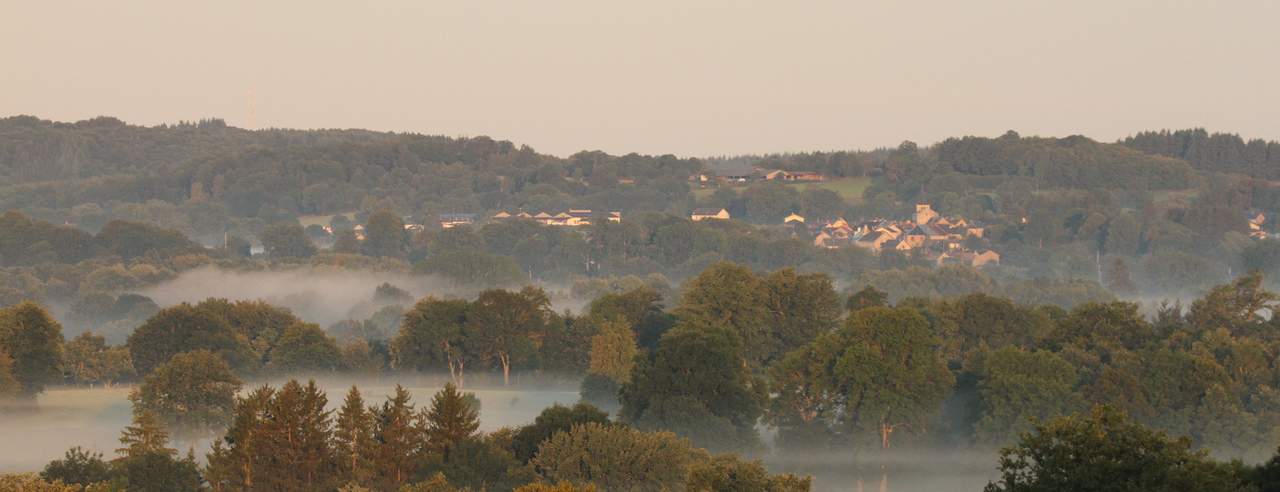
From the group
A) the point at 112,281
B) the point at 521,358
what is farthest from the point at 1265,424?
the point at 112,281

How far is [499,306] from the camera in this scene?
7594 cm

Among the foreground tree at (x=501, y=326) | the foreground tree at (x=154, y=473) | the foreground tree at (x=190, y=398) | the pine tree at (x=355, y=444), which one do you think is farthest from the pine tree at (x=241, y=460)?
the foreground tree at (x=501, y=326)

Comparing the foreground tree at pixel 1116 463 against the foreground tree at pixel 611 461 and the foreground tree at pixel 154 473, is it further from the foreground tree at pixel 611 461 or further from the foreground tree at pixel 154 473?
the foreground tree at pixel 154 473

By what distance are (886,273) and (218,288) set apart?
85.2m

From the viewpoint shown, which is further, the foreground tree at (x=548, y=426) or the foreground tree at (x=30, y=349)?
the foreground tree at (x=30, y=349)

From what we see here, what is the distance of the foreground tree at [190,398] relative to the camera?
54.1m

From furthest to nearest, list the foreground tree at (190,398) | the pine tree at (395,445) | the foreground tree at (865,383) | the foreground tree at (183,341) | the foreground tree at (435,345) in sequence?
the foreground tree at (435,345)
the foreground tree at (183,341)
the foreground tree at (865,383)
the foreground tree at (190,398)
the pine tree at (395,445)

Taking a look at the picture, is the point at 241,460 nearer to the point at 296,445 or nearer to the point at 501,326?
the point at 296,445

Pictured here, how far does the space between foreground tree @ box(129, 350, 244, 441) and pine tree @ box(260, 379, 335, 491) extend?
1255cm

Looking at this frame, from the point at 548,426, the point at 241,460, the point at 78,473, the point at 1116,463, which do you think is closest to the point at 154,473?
the point at 78,473

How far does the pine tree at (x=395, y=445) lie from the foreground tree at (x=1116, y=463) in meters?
21.9

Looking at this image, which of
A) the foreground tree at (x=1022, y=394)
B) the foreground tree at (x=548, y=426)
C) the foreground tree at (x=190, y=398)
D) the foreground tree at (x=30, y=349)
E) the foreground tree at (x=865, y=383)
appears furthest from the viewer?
the foreground tree at (x=30, y=349)

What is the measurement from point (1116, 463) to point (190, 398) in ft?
133

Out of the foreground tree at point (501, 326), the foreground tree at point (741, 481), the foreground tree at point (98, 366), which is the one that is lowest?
the foreground tree at point (98, 366)
